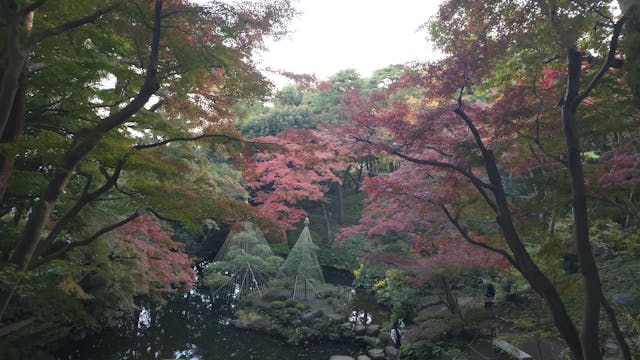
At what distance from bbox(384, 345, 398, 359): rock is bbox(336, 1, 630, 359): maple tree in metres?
3.69

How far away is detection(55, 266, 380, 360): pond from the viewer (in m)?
9.01

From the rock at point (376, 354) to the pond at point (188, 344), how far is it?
43cm

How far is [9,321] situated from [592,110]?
384 inches

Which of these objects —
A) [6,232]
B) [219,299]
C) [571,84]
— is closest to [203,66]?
[6,232]

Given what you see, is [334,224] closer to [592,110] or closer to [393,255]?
[393,255]

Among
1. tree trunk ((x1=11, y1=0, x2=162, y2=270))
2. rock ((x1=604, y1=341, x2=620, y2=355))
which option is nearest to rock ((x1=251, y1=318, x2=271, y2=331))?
rock ((x1=604, y1=341, x2=620, y2=355))

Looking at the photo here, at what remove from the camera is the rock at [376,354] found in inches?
354

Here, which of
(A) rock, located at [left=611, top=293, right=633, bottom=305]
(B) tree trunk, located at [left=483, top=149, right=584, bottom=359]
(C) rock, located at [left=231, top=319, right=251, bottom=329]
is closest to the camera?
(B) tree trunk, located at [left=483, top=149, right=584, bottom=359]

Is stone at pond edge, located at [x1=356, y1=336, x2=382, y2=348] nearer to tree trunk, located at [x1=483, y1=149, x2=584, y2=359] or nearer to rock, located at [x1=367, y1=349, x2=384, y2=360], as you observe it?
rock, located at [x1=367, y1=349, x2=384, y2=360]

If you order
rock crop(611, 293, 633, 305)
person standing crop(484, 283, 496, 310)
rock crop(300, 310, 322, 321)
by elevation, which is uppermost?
rock crop(611, 293, 633, 305)

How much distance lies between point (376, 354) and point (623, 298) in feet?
16.4

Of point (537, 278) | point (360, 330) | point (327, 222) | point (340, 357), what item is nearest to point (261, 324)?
point (360, 330)

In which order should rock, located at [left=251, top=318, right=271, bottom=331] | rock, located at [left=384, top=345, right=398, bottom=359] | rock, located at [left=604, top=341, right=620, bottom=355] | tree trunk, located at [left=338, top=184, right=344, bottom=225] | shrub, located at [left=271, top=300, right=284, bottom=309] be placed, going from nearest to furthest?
rock, located at [left=604, top=341, right=620, bottom=355] < rock, located at [left=384, top=345, right=398, bottom=359] < rock, located at [left=251, top=318, right=271, bottom=331] < shrub, located at [left=271, top=300, right=284, bottom=309] < tree trunk, located at [left=338, top=184, right=344, bottom=225]

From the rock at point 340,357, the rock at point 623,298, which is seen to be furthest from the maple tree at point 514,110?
the rock at point 340,357
